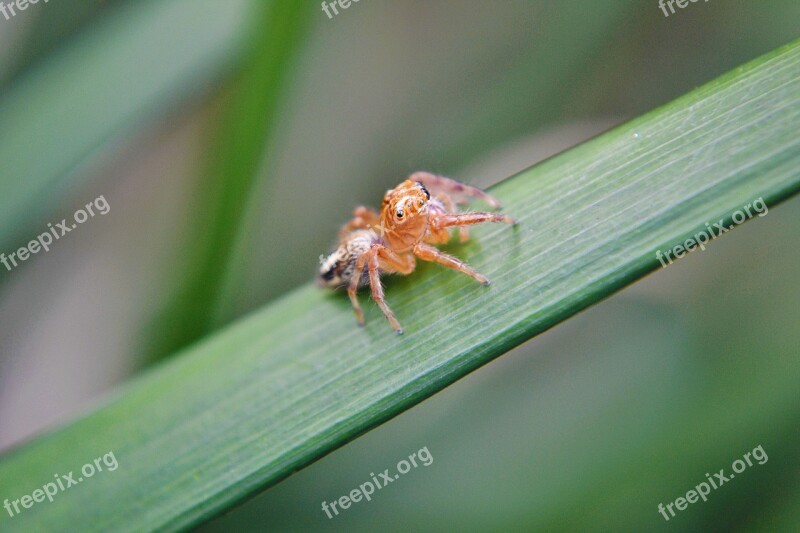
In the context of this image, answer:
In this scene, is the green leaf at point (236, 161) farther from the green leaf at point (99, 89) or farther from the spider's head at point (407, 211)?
the spider's head at point (407, 211)

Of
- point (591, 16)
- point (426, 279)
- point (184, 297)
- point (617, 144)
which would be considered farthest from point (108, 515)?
point (591, 16)

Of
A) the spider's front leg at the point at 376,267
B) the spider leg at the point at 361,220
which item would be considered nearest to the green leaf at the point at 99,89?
the spider leg at the point at 361,220

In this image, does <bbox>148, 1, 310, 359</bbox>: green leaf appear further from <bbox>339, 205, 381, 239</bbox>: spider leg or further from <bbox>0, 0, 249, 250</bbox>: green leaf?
<bbox>339, 205, 381, 239</bbox>: spider leg

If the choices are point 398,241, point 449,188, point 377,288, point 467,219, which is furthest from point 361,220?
point 467,219

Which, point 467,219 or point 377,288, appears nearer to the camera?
point 467,219

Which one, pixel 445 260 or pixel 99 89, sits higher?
pixel 99 89

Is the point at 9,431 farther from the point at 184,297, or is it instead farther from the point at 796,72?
the point at 796,72

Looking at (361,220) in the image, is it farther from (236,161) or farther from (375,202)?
(375,202)

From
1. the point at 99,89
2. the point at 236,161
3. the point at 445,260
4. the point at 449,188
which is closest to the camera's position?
the point at 445,260
